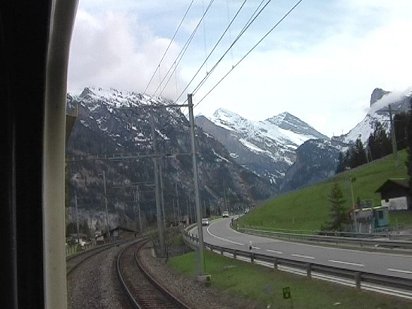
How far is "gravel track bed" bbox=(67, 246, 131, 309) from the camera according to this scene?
868 inches

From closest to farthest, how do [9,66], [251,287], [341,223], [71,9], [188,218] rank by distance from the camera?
[71,9] < [9,66] < [251,287] < [341,223] < [188,218]

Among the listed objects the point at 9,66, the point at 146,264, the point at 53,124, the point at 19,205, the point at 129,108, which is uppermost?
the point at 129,108

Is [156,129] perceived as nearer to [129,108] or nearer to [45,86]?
[129,108]

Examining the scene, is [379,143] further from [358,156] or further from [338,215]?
[338,215]

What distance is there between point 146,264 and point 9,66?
34706 mm

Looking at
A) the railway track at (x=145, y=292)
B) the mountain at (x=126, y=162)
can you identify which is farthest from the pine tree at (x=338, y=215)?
the railway track at (x=145, y=292)

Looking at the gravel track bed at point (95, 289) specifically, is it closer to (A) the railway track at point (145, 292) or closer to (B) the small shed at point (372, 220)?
(A) the railway track at point (145, 292)

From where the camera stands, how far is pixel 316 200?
101000 millimetres

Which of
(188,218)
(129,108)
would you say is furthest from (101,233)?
(129,108)

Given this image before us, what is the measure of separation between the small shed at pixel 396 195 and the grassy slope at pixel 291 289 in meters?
50.8

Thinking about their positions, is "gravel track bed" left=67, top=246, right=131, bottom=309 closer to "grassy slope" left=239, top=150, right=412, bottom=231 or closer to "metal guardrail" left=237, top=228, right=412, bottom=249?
"metal guardrail" left=237, top=228, right=412, bottom=249

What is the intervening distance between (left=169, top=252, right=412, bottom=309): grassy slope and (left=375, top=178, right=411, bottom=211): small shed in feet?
167

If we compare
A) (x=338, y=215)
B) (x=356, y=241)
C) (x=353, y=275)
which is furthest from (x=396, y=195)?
(x=353, y=275)

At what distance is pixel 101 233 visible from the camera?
89812 millimetres
